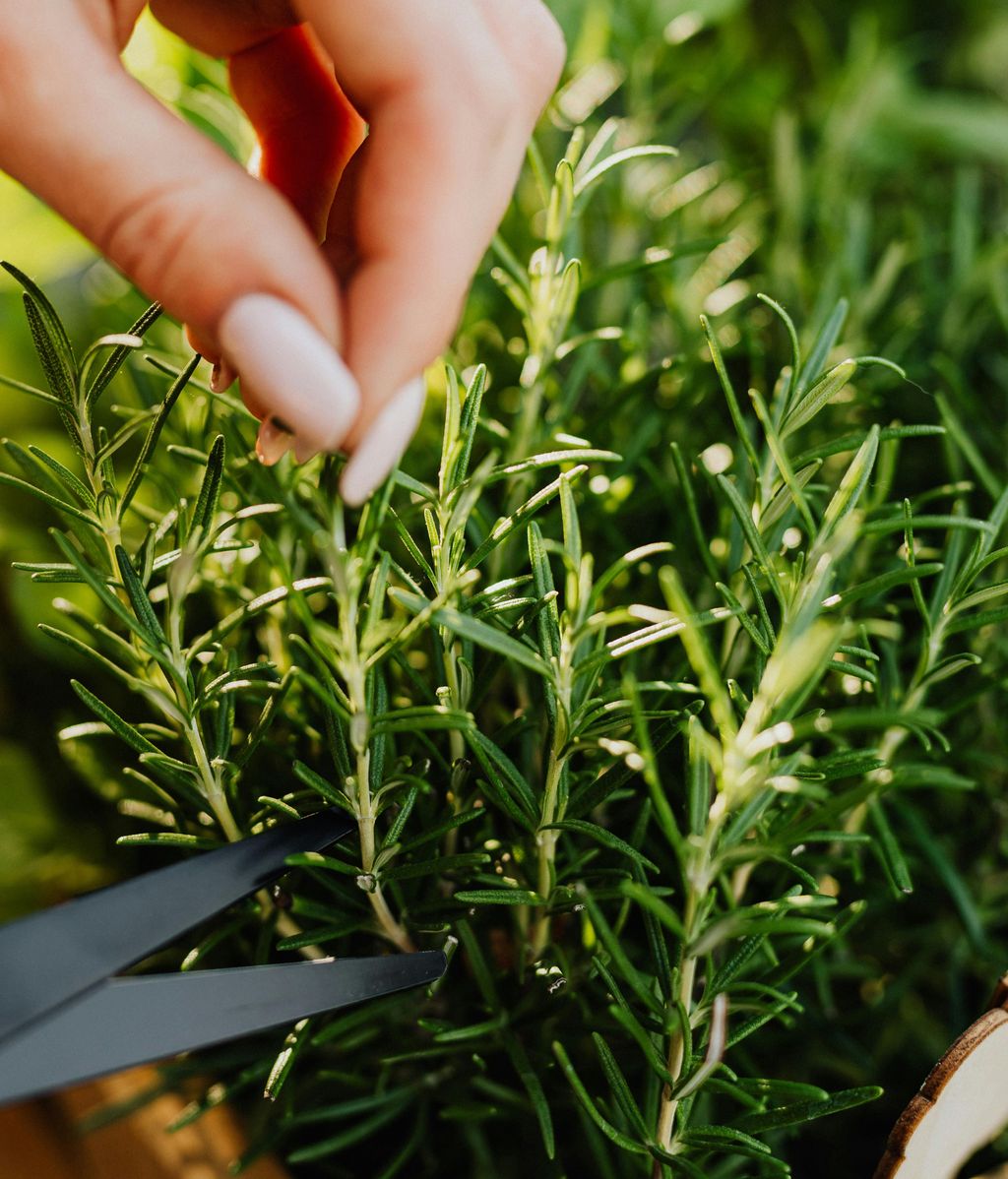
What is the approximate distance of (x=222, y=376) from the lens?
36 cm

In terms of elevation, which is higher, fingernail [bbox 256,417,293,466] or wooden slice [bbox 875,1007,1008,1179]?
fingernail [bbox 256,417,293,466]

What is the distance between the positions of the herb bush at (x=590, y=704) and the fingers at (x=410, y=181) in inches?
1.1

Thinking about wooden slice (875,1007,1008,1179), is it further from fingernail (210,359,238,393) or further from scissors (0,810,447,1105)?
fingernail (210,359,238,393)

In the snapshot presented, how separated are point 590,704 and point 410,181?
0.63 feet

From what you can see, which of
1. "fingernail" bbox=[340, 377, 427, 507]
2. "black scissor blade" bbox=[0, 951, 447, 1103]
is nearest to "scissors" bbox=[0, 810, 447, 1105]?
"black scissor blade" bbox=[0, 951, 447, 1103]

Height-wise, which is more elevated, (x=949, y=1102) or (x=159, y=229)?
(x=159, y=229)

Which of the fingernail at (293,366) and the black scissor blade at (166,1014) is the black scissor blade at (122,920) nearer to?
the black scissor blade at (166,1014)

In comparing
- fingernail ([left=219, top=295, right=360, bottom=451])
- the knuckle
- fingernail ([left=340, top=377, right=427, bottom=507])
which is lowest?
fingernail ([left=340, top=377, right=427, bottom=507])

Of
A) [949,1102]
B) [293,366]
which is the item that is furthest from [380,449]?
[949,1102]

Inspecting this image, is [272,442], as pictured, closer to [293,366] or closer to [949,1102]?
[293,366]

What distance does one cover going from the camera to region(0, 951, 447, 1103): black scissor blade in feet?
0.94

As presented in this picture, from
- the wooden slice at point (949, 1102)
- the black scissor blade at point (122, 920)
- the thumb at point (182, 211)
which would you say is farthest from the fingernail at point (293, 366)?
the wooden slice at point (949, 1102)

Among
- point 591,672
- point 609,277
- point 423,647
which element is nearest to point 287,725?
point 423,647

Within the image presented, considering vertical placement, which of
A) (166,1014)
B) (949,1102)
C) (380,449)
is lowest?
(949,1102)
